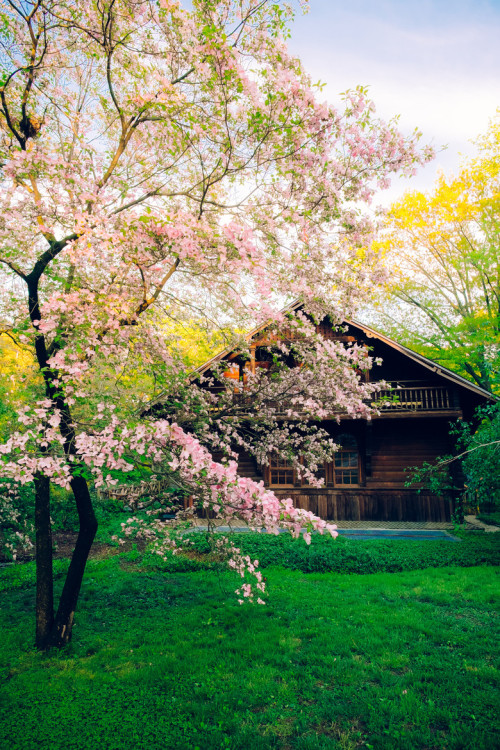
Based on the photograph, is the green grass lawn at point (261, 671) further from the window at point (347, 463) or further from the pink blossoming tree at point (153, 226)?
the window at point (347, 463)

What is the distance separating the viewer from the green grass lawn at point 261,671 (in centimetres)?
424

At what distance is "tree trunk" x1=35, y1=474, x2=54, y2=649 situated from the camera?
626cm

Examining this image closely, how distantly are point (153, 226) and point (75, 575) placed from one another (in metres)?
5.23

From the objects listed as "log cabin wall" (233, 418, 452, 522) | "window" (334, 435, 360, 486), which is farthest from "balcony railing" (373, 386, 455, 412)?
"window" (334, 435, 360, 486)

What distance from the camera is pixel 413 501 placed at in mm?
16531

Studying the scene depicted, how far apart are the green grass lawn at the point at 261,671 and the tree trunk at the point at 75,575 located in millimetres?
276

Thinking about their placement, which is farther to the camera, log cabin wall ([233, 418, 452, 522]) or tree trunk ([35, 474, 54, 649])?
log cabin wall ([233, 418, 452, 522])

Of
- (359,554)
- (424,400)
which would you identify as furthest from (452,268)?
(359,554)

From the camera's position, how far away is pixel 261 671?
5363mm

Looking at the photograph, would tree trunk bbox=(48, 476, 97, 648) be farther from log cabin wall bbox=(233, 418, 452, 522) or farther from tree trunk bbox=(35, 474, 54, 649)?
log cabin wall bbox=(233, 418, 452, 522)

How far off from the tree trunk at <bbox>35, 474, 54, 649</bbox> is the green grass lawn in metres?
0.34

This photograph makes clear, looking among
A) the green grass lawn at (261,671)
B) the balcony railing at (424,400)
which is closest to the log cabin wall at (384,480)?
the balcony railing at (424,400)

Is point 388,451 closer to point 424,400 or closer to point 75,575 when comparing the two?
point 424,400

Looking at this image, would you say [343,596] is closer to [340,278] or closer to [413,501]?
[340,278]
